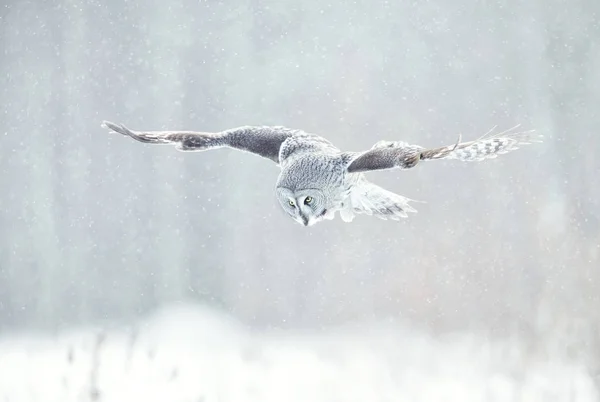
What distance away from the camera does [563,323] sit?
12.4 feet

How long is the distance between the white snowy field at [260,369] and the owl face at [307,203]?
1874 millimetres

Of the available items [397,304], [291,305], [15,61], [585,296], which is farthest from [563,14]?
[15,61]

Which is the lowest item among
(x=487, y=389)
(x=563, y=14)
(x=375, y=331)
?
(x=487, y=389)

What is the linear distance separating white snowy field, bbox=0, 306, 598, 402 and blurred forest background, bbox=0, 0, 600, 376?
11 centimetres

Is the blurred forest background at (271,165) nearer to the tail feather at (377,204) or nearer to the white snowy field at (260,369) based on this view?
the white snowy field at (260,369)

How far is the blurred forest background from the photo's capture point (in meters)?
3.83

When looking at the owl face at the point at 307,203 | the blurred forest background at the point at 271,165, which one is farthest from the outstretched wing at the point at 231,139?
the blurred forest background at the point at 271,165

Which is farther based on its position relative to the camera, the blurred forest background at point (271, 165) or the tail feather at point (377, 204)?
the blurred forest background at point (271, 165)

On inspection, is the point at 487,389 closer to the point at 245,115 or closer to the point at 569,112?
the point at 569,112

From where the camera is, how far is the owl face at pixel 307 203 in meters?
2.08

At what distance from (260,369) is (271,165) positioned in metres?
1.03

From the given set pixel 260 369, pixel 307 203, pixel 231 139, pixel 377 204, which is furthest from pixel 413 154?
pixel 260 369

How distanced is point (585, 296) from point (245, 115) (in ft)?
6.14

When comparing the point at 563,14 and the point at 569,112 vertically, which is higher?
the point at 563,14
